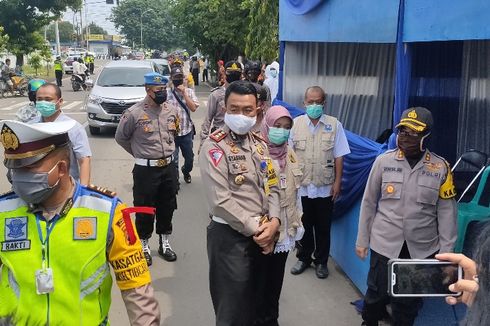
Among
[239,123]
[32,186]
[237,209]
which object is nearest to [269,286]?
[237,209]

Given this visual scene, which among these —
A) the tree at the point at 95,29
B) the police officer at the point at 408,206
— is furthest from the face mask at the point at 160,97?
the tree at the point at 95,29

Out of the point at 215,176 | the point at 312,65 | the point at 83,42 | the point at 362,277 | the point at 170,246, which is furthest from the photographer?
the point at 83,42

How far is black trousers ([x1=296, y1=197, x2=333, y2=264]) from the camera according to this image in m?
4.88

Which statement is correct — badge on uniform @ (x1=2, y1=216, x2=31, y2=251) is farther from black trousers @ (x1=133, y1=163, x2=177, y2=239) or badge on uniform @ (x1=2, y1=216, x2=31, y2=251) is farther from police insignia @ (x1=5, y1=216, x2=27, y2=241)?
black trousers @ (x1=133, y1=163, x2=177, y2=239)

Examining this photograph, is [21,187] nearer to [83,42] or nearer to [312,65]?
[312,65]

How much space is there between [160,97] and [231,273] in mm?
2348

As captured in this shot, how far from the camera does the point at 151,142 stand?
5.06 metres

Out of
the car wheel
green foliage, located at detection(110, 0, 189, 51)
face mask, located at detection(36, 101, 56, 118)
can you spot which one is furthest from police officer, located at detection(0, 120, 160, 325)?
green foliage, located at detection(110, 0, 189, 51)

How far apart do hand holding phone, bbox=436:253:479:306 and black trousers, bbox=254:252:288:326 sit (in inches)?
69.0

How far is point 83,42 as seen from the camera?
8275cm

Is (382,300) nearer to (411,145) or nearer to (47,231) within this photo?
(411,145)

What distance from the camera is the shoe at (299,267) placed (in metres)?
5.19

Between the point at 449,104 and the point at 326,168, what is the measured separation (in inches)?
54.2

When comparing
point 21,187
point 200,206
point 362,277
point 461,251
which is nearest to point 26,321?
point 21,187
